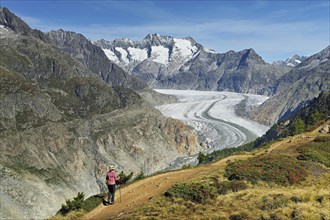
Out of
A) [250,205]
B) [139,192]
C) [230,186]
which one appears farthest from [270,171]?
[139,192]

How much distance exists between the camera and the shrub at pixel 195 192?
3434cm

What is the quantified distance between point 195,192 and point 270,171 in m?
10.0

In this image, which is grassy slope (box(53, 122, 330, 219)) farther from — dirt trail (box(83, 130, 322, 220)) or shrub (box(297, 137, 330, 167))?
shrub (box(297, 137, 330, 167))

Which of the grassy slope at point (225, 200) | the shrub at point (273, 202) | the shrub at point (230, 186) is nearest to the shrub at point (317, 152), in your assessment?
the grassy slope at point (225, 200)

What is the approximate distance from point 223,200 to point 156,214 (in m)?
5.96

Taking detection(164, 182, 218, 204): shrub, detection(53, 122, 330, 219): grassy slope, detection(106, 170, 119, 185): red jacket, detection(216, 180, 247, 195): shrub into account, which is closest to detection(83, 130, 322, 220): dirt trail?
detection(53, 122, 330, 219): grassy slope

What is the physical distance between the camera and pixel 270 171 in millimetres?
40938

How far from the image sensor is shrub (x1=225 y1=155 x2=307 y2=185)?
39250 millimetres

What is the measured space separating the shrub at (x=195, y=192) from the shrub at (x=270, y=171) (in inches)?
199

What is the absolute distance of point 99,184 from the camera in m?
160

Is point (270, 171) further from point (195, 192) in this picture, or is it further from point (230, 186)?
point (195, 192)

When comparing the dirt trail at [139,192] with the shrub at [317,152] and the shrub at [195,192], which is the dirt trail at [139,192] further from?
the shrub at [317,152]

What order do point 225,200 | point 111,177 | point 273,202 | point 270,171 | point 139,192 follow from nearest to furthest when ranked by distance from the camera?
1. point 273,202
2. point 225,200
3. point 111,177
4. point 270,171
5. point 139,192

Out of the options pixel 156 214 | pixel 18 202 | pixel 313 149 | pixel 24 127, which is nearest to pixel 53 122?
pixel 24 127
